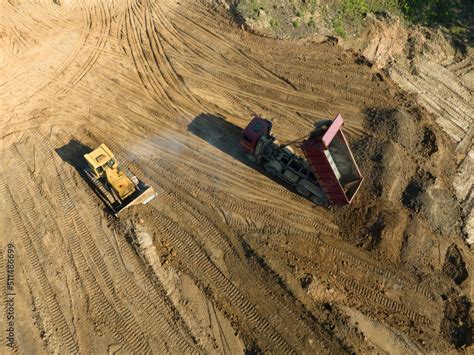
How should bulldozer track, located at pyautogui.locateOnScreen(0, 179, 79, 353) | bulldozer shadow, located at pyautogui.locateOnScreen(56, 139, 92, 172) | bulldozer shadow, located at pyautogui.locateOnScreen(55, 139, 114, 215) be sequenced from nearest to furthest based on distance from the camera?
1. bulldozer track, located at pyautogui.locateOnScreen(0, 179, 79, 353)
2. bulldozer shadow, located at pyautogui.locateOnScreen(55, 139, 114, 215)
3. bulldozer shadow, located at pyautogui.locateOnScreen(56, 139, 92, 172)

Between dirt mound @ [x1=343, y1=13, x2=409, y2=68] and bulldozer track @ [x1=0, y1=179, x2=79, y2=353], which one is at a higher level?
dirt mound @ [x1=343, y1=13, x2=409, y2=68]

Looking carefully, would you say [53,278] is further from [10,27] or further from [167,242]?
[10,27]

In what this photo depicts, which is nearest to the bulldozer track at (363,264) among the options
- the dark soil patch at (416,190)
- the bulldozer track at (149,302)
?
the dark soil patch at (416,190)

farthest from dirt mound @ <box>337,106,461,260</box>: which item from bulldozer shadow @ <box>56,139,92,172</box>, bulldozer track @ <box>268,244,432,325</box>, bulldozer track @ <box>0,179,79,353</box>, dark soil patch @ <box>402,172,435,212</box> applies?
bulldozer shadow @ <box>56,139,92,172</box>

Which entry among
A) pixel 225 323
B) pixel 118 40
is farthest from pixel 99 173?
pixel 118 40

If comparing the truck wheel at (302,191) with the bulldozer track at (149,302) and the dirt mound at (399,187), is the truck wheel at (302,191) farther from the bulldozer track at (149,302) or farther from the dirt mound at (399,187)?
the bulldozer track at (149,302)

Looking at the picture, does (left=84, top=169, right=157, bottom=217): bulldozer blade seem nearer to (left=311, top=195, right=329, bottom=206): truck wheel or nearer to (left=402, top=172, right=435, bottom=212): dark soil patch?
(left=311, top=195, right=329, bottom=206): truck wheel
